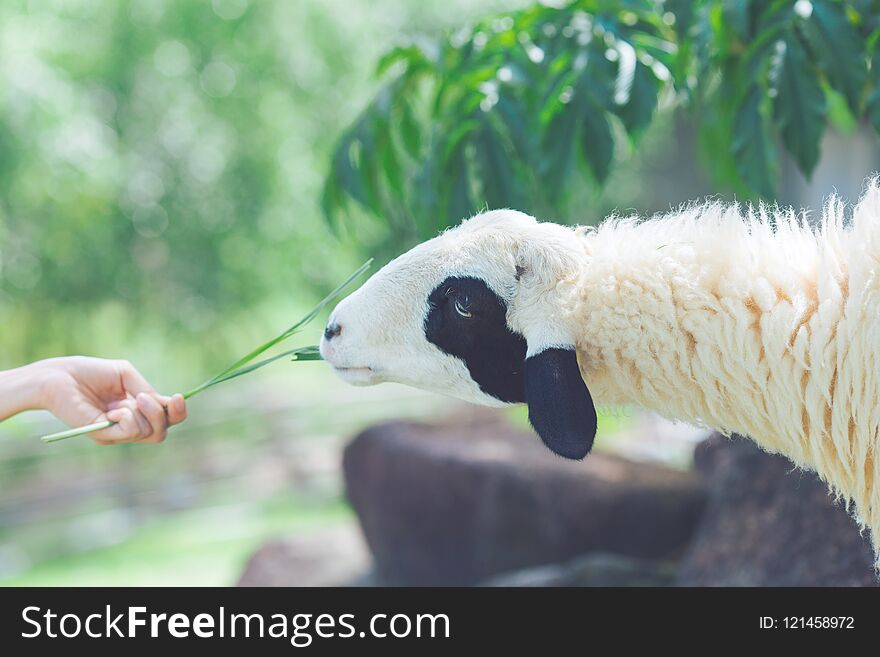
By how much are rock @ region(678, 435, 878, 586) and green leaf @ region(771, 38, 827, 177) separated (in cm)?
93

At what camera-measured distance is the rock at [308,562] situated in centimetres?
430

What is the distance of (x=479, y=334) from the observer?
1632 mm

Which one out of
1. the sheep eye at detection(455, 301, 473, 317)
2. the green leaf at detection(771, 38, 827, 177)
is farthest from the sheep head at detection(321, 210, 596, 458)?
the green leaf at detection(771, 38, 827, 177)

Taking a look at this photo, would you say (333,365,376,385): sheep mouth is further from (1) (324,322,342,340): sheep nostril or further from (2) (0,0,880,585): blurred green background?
(2) (0,0,880,585): blurred green background

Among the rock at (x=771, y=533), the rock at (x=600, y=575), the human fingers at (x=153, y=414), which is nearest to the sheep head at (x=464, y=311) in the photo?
the human fingers at (x=153, y=414)

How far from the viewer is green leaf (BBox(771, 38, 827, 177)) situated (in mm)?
1955

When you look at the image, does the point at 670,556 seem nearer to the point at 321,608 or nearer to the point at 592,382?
the point at 321,608

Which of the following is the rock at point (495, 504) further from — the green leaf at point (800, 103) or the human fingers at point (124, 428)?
the human fingers at point (124, 428)

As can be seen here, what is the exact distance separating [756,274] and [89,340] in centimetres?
664

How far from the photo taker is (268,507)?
8461 mm

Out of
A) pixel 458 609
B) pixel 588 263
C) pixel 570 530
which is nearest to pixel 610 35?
pixel 588 263

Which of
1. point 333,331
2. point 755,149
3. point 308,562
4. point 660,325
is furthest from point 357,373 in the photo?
point 308,562

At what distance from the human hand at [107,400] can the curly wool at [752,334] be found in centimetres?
82

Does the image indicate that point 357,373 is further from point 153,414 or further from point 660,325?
point 660,325
